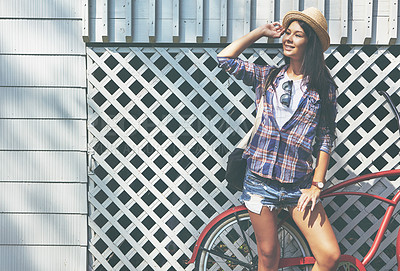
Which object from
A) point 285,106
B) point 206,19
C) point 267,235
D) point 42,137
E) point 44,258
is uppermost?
point 206,19

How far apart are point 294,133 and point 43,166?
5.53ft

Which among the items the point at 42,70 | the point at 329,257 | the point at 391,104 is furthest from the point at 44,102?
the point at 391,104

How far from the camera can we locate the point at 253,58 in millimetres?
2992

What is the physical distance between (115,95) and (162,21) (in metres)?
0.57

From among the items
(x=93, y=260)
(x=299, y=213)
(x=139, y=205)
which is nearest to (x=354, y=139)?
(x=299, y=213)

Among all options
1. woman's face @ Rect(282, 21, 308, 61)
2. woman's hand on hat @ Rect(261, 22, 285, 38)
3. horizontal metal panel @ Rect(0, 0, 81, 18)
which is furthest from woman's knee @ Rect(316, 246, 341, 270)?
horizontal metal panel @ Rect(0, 0, 81, 18)

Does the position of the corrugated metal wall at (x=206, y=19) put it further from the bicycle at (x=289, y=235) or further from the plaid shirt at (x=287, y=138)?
the plaid shirt at (x=287, y=138)

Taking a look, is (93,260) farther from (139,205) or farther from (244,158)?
(244,158)

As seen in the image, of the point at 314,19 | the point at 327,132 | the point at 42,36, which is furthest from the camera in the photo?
the point at 42,36

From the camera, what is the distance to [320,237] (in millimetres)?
2334

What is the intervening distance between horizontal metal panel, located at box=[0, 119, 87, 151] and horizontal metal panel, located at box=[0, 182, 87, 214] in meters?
0.26

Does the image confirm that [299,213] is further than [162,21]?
No

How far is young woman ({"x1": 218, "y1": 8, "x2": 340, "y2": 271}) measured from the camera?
7.58ft

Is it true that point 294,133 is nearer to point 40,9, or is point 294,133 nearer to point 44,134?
point 44,134
